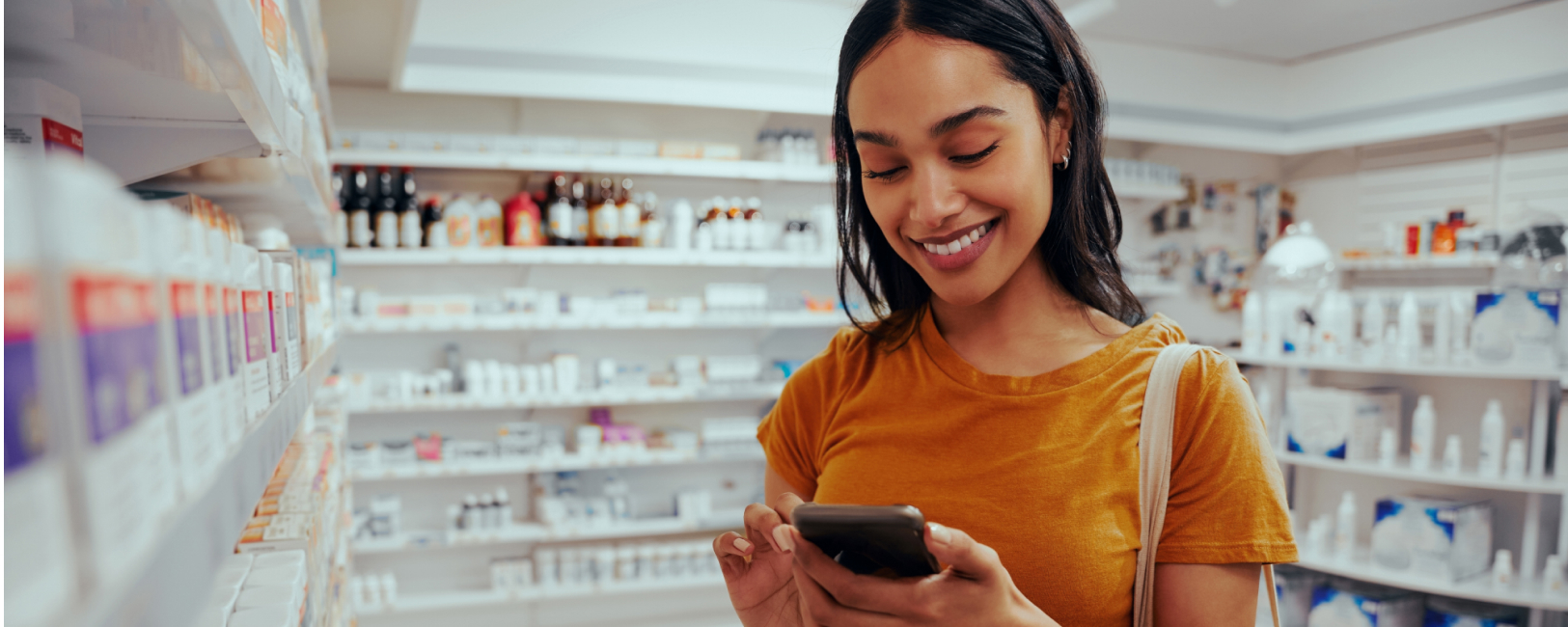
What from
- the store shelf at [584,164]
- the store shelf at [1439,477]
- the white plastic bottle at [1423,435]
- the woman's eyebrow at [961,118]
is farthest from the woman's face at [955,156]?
the white plastic bottle at [1423,435]

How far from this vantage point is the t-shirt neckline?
3.59 feet

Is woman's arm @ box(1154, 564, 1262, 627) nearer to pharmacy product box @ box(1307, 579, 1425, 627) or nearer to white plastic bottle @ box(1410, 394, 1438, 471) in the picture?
white plastic bottle @ box(1410, 394, 1438, 471)

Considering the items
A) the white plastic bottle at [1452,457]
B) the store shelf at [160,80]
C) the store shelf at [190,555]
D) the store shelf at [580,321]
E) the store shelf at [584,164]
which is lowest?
the white plastic bottle at [1452,457]

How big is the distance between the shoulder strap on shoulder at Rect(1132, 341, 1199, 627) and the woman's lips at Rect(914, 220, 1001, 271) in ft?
0.91

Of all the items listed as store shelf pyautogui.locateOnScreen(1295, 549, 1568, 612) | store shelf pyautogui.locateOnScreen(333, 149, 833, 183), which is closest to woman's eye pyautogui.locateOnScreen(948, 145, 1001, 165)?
store shelf pyautogui.locateOnScreen(1295, 549, 1568, 612)

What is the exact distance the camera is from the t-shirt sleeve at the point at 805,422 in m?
1.33

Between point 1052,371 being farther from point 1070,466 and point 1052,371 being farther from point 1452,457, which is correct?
point 1452,457

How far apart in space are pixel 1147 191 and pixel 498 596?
3952mm

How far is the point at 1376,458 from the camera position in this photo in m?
3.75

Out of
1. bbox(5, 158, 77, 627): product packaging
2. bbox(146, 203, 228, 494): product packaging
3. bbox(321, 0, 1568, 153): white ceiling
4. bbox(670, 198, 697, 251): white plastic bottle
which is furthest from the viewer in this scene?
bbox(670, 198, 697, 251): white plastic bottle

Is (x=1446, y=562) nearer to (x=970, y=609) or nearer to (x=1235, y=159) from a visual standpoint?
(x=1235, y=159)

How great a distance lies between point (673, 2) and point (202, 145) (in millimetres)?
3196

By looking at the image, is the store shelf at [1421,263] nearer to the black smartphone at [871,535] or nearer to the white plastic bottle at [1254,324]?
the white plastic bottle at [1254,324]

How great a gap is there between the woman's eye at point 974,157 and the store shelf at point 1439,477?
97.6 inches
